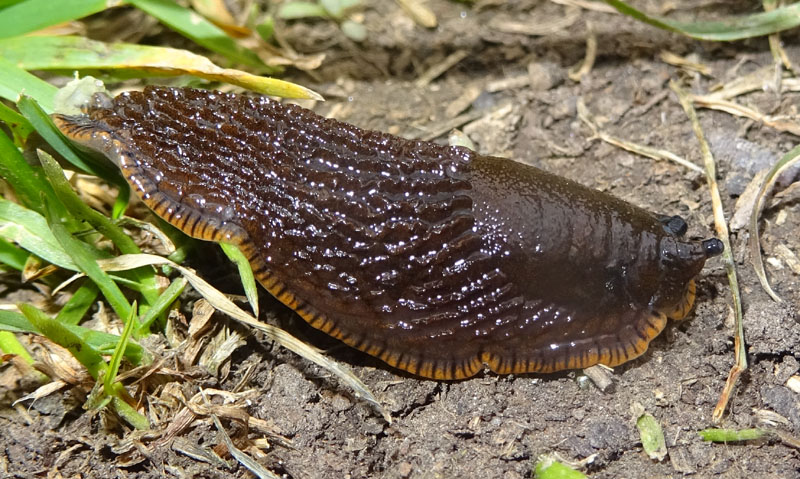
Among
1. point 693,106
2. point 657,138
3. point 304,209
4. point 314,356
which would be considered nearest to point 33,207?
point 304,209

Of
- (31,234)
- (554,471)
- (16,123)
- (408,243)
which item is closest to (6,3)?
(16,123)

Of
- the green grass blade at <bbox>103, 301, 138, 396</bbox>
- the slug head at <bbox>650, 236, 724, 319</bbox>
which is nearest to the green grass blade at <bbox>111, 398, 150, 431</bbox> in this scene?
the green grass blade at <bbox>103, 301, 138, 396</bbox>

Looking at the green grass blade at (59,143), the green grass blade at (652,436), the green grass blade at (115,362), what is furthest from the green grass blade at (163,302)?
the green grass blade at (652,436)

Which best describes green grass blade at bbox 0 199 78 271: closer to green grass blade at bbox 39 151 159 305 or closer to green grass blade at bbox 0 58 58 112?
green grass blade at bbox 39 151 159 305

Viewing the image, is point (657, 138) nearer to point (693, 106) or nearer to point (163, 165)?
point (693, 106)

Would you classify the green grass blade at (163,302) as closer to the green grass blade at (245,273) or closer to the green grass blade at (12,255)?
the green grass blade at (245,273)

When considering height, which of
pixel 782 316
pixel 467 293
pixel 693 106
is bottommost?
pixel 467 293
